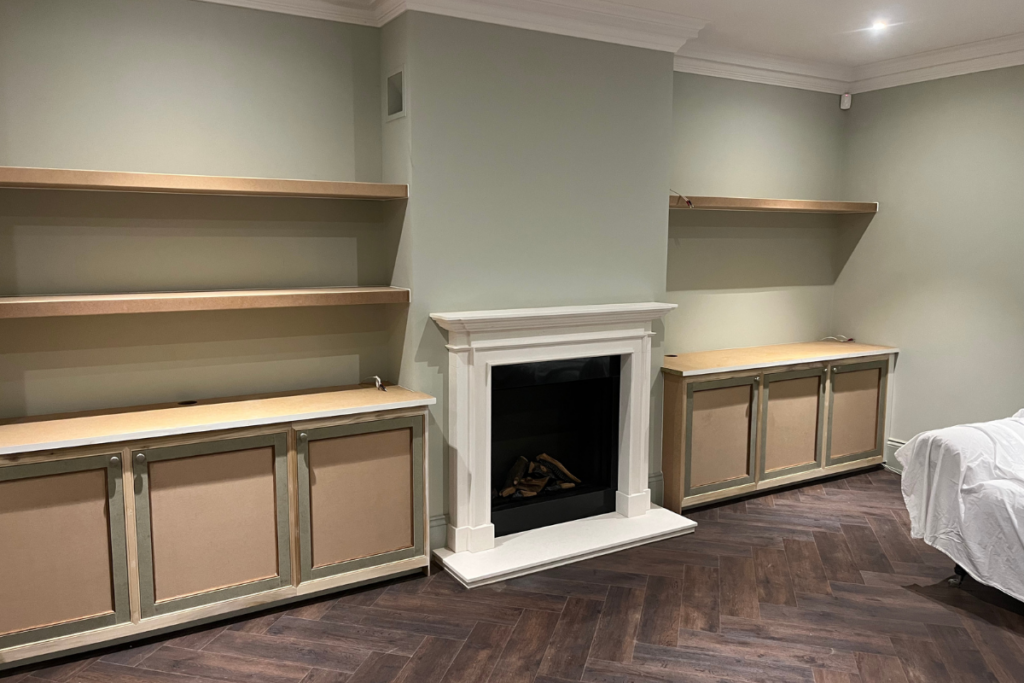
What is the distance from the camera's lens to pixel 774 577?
11.5 feet

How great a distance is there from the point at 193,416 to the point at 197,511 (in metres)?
0.37

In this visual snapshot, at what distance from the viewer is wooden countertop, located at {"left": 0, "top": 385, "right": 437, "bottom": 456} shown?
273cm

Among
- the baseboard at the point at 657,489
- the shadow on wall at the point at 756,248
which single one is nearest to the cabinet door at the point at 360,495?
the baseboard at the point at 657,489

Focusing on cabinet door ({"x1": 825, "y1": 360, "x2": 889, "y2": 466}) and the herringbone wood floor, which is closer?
the herringbone wood floor

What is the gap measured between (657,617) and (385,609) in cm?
110

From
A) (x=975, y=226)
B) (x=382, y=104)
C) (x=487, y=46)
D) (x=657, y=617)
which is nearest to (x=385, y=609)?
(x=657, y=617)

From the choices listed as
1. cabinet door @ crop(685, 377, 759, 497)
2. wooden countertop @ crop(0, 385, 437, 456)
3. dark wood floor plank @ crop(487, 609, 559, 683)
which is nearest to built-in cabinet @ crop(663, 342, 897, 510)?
cabinet door @ crop(685, 377, 759, 497)

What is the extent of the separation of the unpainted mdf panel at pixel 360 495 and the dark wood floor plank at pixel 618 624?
907 mm

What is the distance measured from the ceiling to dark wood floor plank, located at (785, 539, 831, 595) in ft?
8.51

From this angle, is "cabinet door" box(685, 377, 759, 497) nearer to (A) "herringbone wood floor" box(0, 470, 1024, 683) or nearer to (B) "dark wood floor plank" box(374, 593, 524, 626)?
(A) "herringbone wood floor" box(0, 470, 1024, 683)

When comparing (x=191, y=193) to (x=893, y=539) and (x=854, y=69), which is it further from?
(x=854, y=69)

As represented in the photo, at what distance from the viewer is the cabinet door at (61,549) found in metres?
2.66

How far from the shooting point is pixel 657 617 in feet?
10.3

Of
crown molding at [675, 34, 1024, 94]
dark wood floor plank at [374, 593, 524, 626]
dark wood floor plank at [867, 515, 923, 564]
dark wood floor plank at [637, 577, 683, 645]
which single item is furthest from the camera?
crown molding at [675, 34, 1024, 94]
